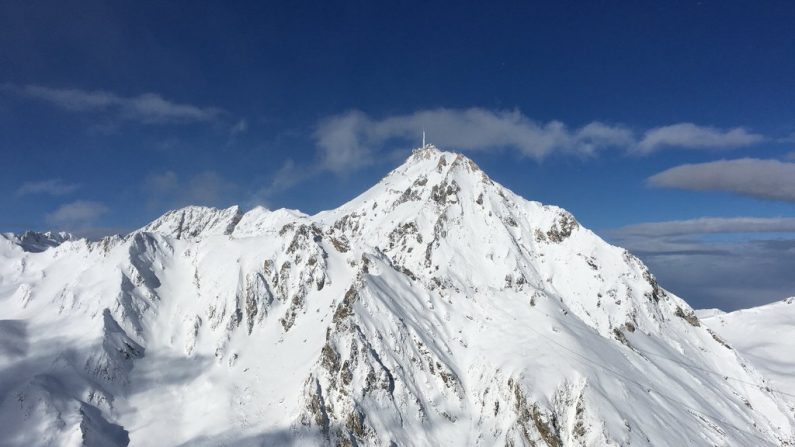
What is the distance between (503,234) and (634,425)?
62189 mm

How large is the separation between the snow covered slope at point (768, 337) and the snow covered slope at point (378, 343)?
2679cm

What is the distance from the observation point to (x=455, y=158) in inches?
6196

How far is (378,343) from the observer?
9275 cm

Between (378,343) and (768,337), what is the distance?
516ft

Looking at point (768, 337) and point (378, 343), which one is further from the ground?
point (378, 343)

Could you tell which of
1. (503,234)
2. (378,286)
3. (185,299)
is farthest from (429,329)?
(185,299)

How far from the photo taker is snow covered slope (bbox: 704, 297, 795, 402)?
5207 inches

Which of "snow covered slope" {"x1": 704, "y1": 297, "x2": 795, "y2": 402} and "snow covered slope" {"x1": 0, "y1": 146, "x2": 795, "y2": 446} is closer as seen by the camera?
"snow covered slope" {"x1": 0, "y1": 146, "x2": 795, "y2": 446}

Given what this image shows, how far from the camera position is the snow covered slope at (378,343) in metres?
81.8

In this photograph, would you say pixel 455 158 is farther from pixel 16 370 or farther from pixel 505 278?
pixel 16 370

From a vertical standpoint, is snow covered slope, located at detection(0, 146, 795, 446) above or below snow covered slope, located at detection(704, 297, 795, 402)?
above

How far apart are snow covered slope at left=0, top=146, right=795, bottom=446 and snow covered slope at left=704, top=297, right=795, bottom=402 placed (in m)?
26.8

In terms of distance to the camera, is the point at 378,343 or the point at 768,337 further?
the point at 768,337

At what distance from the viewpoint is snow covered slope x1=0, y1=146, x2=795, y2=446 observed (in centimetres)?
8175
